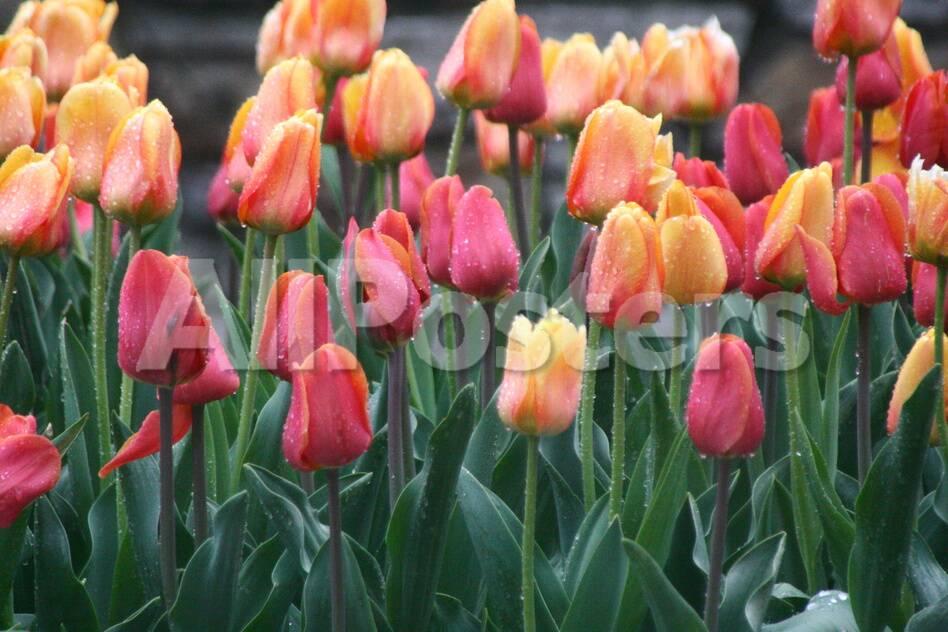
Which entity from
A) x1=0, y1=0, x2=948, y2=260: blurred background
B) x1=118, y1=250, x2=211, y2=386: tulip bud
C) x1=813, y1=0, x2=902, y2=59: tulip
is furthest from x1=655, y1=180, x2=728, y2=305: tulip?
x1=0, y1=0, x2=948, y2=260: blurred background

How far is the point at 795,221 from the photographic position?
3.97 feet

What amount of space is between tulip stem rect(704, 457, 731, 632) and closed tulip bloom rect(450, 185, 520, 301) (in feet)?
0.97

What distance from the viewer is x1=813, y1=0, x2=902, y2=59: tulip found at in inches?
61.9

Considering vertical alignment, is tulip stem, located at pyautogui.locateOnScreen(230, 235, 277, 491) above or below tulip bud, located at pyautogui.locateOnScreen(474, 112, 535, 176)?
below

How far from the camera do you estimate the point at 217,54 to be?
3.89 metres

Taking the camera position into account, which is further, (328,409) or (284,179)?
(284,179)

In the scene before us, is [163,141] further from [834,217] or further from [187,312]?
[834,217]

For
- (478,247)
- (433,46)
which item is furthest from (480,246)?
(433,46)

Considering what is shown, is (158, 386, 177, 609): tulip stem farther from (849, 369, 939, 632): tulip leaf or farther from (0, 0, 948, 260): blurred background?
(0, 0, 948, 260): blurred background

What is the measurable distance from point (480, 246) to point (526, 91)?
467mm

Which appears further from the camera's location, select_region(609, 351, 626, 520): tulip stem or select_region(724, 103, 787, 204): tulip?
select_region(724, 103, 787, 204): tulip

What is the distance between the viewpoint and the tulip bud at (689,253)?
1167 mm

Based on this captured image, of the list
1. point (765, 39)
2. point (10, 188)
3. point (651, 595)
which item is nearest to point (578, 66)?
point (10, 188)

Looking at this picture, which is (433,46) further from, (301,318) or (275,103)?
(301,318)
